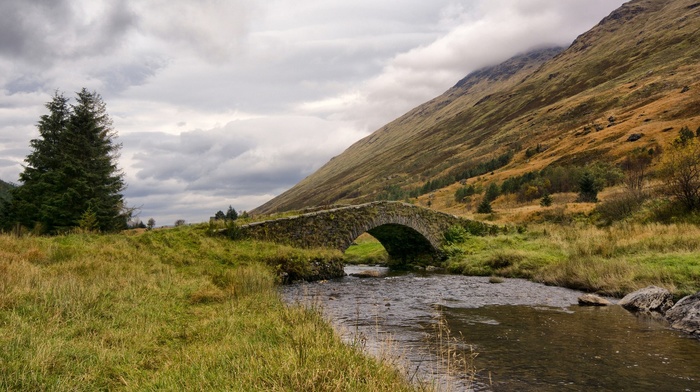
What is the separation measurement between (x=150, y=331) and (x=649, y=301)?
14.4m

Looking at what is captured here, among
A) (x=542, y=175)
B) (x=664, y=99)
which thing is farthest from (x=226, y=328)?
(x=664, y=99)

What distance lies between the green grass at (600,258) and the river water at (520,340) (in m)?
1.66

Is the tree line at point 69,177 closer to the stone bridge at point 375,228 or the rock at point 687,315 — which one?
the stone bridge at point 375,228

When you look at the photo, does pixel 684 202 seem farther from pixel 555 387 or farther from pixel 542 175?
pixel 542 175

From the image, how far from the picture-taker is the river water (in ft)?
24.8

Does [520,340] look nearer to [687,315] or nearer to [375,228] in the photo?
[687,315]

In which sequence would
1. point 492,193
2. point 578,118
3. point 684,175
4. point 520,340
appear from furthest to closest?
point 578,118
point 492,193
point 684,175
point 520,340

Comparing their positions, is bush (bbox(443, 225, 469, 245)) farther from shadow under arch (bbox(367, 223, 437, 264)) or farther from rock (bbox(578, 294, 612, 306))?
rock (bbox(578, 294, 612, 306))

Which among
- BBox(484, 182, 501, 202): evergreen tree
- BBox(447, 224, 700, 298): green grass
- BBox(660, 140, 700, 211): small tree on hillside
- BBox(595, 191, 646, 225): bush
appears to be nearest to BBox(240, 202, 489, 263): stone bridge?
BBox(447, 224, 700, 298): green grass

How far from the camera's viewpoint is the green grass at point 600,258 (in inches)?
609

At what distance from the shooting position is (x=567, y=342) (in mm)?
10070

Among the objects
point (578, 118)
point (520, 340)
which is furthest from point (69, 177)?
point (578, 118)

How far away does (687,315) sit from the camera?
11031mm

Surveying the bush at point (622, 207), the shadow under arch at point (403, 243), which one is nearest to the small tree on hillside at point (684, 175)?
the bush at point (622, 207)
